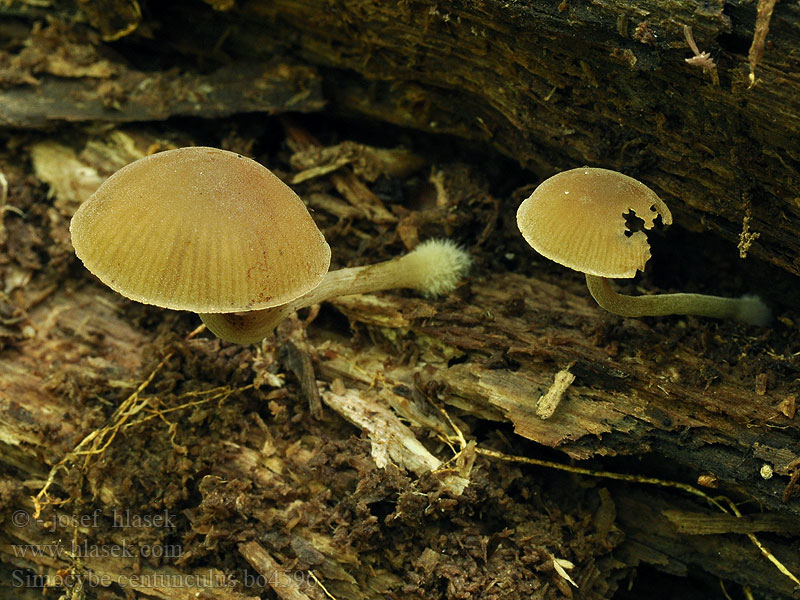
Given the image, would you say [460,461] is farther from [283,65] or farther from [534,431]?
[283,65]

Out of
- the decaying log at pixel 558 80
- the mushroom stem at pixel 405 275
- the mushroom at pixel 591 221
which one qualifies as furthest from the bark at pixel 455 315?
the mushroom at pixel 591 221

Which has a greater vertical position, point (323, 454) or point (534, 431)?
point (534, 431)

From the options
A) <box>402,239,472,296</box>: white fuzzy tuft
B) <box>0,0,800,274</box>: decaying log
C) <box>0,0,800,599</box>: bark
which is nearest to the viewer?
<box>0,0,800,274</box>: decaying log

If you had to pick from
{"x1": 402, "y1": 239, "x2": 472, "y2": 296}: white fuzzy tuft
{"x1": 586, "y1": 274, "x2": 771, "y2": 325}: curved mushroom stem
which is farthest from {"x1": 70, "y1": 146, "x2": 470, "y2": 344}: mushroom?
{"x1": 586, "y1": 274, "x2": 771, "y2": 325}: curved mushroom stem

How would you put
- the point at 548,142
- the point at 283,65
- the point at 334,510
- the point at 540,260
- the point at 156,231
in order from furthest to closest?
the point at 283,65 → the point at 540,260 → the point at 548,142 → the point at 334,510 → the point at 156,231

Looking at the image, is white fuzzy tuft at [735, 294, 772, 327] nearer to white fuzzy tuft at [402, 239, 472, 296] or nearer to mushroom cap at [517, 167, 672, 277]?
mushroom cap at [517, 167, 672, 277]

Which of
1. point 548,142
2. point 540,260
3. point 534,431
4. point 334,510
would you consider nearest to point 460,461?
point 534,431

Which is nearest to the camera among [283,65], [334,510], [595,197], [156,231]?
[156,231]

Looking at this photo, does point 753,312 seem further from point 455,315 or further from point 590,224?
point 455,315
